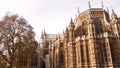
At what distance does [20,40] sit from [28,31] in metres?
2.02

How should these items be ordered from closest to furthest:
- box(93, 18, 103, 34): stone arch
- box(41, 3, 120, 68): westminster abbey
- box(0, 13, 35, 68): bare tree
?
box(0, 13, 35, 68): bare tree
box(41, 3, 120, 68): westminster abbey
box(93, 18, 103, 34): stone arch

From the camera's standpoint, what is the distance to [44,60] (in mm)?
47188

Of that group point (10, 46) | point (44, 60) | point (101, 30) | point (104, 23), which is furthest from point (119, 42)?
point (44, 60)

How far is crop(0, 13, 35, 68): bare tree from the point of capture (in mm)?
22281

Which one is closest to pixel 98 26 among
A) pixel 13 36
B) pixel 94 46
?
pixel 94 46

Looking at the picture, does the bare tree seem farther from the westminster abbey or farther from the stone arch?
the stone arch

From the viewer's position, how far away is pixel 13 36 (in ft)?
74.6

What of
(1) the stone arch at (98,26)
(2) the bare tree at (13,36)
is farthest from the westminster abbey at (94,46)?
(2) the bare tree at (13,36)

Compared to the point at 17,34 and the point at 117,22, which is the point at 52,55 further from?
the point at 17,34

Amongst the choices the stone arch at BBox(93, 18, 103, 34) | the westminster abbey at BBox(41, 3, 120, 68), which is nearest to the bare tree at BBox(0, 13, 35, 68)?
the westminster abbey at BBox(41, 3, 120, 68)

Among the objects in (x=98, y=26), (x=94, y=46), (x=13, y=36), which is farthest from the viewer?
(x=98, y=26)

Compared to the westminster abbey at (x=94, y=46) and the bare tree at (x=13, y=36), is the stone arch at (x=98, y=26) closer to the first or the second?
the westminster abbey at (x=94, y=46)

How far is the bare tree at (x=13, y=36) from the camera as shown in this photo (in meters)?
22.3

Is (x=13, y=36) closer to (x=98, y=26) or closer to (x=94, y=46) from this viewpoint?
(x=94, y=46)
